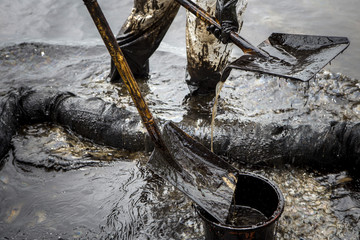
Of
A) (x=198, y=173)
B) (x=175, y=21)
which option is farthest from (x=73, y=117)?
(x=175, y=21)

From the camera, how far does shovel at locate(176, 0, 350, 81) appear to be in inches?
84.4

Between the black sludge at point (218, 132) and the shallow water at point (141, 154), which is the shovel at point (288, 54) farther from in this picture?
the shallow water at point (141, 154)

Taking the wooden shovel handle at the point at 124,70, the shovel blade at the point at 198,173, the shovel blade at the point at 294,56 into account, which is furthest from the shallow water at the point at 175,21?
the wooden shovel handle at the point at 124,70

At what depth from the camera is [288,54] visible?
2.42m

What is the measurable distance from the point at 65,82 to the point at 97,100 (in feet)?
3.64

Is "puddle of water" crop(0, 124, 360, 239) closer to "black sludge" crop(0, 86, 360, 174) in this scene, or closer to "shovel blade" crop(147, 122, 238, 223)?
"black sludge" crop(0, 86, 360, 174)

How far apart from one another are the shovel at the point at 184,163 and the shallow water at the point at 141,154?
1.18 feet

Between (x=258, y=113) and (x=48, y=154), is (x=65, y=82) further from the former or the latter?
(x=258, y=113)

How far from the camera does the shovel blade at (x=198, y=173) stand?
6.73 ft

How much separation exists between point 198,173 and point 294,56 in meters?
1.05

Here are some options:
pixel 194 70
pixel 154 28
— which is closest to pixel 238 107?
pixel 194 70

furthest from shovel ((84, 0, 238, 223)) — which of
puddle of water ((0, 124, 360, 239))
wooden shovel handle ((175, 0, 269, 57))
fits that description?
wooden shovel handle ((175, 0, 269, 57))

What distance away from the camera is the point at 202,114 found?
3455 millimetres

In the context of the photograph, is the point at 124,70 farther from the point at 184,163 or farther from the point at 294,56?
the point at 294,56
